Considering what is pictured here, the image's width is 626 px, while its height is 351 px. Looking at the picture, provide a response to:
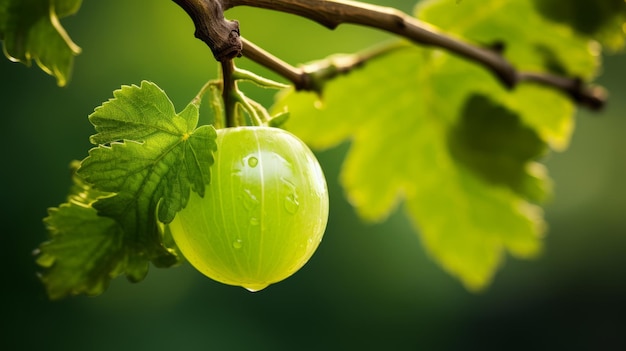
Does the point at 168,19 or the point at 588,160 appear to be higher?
the point at 168,19

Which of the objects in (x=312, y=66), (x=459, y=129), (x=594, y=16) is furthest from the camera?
(x=459, y=129)

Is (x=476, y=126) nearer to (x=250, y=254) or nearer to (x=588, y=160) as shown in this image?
(x=250, y=254)

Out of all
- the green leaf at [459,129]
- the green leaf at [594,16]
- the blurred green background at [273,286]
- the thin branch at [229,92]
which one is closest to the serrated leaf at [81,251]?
the thin branch at [229,92]

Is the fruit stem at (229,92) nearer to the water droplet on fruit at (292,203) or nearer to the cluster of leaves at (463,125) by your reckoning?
the water droplet on fruit at (292,203)

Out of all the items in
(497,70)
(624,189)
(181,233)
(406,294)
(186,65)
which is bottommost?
(406,294)

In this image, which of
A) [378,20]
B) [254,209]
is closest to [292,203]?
[254,209]

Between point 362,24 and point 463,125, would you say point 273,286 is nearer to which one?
point 463,125

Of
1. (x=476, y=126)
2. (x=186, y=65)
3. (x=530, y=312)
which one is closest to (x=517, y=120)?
(x=476, y=126)
